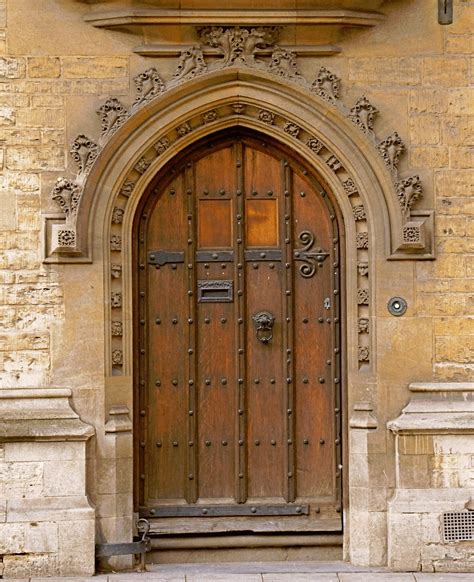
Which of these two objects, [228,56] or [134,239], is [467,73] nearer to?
[228,56]

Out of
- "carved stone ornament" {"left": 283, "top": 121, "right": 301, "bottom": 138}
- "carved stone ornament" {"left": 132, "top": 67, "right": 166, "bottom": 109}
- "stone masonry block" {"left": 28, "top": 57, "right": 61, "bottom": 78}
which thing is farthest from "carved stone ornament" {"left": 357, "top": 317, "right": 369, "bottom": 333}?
"stone masonry block" {"left": 28, "top": 57, "right": 61, "bottom": 78}

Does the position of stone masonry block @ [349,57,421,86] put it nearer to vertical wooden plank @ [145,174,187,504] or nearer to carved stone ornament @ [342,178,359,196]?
carved stone ornament @ [342,178,359,196]

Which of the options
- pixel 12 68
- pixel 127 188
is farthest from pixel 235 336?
pixel 12 68

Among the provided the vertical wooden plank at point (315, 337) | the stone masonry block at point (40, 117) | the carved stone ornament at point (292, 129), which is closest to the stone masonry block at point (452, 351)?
the vertical wooden plank at point (315, 337)

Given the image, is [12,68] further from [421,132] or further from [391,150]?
[421,132]

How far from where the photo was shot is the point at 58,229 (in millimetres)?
9836

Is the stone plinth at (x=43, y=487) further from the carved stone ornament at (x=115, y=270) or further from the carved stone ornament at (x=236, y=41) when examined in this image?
the carved stone ornament at (x=236, y=41)

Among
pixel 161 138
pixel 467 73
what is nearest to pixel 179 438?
pixel 161 138

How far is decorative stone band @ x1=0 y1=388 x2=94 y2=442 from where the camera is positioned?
973 cm

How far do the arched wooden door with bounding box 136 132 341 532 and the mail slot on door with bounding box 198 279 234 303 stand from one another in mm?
10

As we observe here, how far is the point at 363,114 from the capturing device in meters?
9.99

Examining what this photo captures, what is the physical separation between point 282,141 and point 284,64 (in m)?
0.57

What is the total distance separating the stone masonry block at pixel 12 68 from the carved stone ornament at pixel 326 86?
2.09m

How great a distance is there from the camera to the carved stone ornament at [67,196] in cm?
987
